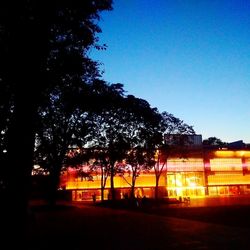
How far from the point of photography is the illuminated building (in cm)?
7156

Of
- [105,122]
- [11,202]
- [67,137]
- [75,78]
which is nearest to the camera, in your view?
[11,202]

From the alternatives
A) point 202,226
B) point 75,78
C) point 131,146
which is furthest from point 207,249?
point 131,146

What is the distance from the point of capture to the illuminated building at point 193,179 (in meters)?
71.6

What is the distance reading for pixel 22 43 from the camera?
39.3ft

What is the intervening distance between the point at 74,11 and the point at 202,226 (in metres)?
12.5

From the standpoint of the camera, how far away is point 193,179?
255ft

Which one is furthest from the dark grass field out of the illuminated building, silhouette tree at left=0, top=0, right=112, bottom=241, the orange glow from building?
the orange glow from building

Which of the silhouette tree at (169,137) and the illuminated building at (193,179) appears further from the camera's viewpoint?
the illuminated building at (193,179)

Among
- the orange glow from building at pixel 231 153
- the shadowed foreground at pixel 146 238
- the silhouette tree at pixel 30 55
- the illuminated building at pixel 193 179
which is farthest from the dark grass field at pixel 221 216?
the orange glow from building at pixel 231 153

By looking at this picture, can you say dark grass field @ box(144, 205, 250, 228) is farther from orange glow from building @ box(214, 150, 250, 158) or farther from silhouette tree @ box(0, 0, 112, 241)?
orange glow from building @ box(214, 150, 250, 158)

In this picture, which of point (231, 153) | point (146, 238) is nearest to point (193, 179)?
point (231, 153)

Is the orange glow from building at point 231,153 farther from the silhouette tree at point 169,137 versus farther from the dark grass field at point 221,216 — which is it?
the dark grass field at point 221,216

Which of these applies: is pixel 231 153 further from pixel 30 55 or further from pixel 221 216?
pixel 30 55

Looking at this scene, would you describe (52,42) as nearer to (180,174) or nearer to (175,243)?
(175,243)
